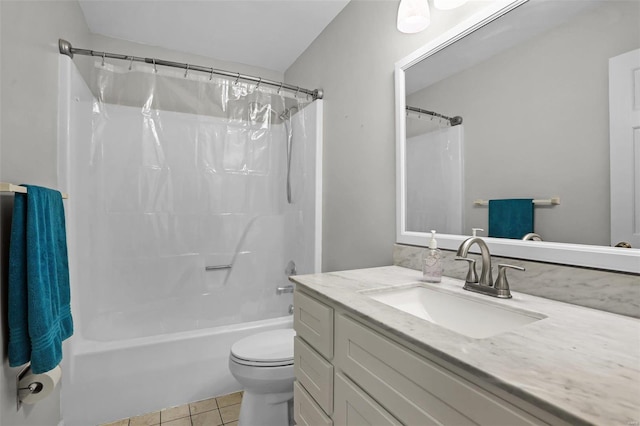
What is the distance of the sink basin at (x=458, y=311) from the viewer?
839 mm

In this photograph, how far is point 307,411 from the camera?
1.04 meters

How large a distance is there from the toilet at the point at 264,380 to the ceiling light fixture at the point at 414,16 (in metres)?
1.61

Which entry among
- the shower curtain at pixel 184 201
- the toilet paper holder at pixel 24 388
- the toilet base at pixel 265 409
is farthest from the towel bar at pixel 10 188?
the toilet base at pixel 265 409

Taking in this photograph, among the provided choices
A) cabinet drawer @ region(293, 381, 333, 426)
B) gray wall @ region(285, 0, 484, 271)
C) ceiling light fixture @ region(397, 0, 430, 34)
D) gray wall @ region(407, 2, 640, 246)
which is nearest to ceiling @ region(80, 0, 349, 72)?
gray wall @ region(285, 0, 484, 271)

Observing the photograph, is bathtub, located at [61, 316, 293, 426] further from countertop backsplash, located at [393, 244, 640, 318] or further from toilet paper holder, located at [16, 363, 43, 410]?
countertop backsplash, located at [393, 244, 640, 318]

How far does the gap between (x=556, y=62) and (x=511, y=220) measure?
50cm

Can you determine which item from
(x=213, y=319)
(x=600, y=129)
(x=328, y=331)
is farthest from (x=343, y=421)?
(x=213, y=319)

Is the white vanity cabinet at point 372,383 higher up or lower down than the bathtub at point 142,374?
higher up

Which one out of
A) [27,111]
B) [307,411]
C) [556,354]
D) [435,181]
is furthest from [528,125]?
[27,111]

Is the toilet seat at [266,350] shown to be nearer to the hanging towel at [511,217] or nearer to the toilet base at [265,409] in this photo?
the toilet base at [265,409]

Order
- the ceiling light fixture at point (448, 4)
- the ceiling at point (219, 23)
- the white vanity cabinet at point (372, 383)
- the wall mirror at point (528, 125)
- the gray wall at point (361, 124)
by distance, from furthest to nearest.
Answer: the ceiling at point (219, 23)
the gray wall at point (361, 124)
the ceiling light fixture at point (448, 4)
the wall mirror at point (528, 125)
the white vanity cabinet at point (372, 383)

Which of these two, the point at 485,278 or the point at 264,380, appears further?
the point at 264,380

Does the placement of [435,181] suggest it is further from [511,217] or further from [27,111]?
[27,111]

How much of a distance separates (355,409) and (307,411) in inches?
12.5
